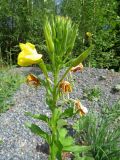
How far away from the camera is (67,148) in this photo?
2.59 meters

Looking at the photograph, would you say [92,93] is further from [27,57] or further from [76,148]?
[27,57]

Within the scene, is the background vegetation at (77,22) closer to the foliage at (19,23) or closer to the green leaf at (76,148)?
the foliage at (19,23)

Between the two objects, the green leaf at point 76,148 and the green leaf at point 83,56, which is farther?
the green leaf at point 76,148

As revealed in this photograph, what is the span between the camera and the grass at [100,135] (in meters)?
3.58

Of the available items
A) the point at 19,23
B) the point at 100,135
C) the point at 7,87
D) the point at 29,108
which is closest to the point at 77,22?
the point at 19,23

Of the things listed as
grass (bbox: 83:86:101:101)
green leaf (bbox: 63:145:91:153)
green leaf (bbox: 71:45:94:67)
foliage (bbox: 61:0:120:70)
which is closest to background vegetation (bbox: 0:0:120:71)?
foliage (bbox: 61:0:120:70)

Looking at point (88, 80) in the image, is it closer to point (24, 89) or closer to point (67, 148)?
point (24, 89)

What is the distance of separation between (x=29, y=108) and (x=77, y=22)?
2.93 metres

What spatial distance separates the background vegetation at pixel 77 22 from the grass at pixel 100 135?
2.83 m

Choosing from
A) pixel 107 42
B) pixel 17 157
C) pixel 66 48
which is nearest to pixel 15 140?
pixel 17 157

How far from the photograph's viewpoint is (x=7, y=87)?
4844 millimetres

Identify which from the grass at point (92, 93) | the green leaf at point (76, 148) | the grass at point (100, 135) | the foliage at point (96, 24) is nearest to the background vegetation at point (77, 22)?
the foliage at point (96, 24)

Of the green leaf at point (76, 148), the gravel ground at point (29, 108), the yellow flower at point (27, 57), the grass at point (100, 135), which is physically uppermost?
the yellow flower at point (27, 57)

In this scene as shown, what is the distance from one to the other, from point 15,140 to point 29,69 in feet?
7.71
